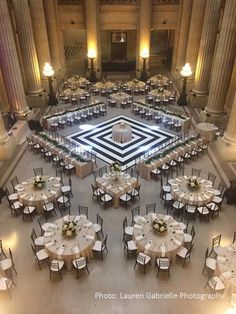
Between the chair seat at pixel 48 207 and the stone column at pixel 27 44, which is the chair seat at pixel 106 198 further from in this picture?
the stone column at pixel 27 44

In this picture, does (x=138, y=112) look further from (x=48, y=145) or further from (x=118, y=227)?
(x=118, y=227)

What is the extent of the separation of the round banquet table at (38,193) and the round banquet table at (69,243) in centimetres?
146

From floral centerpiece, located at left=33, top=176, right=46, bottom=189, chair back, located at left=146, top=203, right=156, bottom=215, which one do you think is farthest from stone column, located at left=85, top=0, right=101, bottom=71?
chair back, located at left=146, top=203, right=156, bottom=215

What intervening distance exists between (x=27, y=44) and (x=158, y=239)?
1444 centimetres

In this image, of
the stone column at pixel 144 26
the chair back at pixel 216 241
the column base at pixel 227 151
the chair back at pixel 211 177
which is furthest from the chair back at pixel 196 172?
the stone column at pixel 144 26

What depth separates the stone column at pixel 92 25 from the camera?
21609mm

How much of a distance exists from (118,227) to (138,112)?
9.61 m

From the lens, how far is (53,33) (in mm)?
22141

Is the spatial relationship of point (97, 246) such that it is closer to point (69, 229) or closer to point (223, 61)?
point (69, 229)

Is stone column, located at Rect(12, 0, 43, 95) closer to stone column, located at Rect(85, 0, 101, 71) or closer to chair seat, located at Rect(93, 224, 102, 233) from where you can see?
stone column, located at Rect(85, 0, 101, 71)

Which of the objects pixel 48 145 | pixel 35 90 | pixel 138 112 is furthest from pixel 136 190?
pixel 35 90

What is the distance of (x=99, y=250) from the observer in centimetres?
889

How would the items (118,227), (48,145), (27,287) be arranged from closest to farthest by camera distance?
(27,287) → (118,227) → (48,145)

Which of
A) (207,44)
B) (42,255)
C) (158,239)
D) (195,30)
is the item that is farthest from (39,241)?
(195,30)
